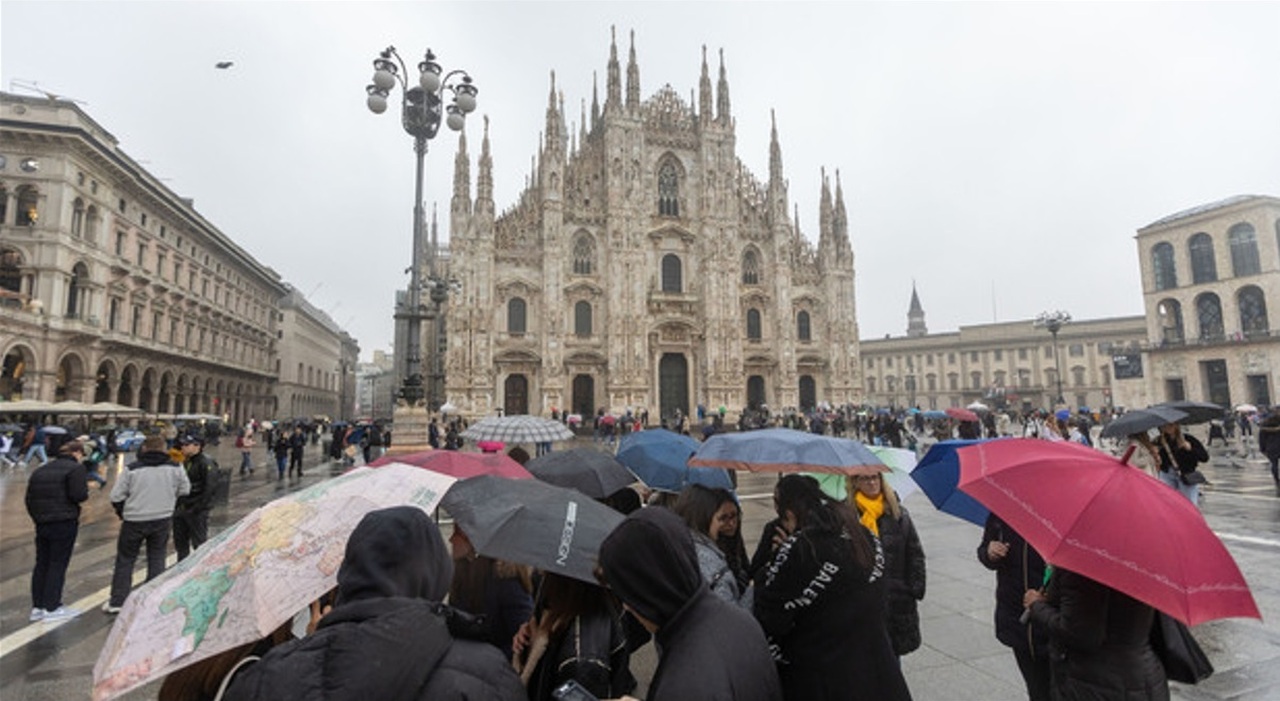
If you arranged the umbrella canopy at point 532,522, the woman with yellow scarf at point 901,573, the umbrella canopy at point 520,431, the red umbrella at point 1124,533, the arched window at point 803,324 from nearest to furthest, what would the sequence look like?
1. the red umbrella at point 1124,533
2. the umbrella canopy at point 532,522
3. the woman with yellow scarf at point 901,573
4. the umbrella canopy at point 520,431
5. the arched window at point 803,324

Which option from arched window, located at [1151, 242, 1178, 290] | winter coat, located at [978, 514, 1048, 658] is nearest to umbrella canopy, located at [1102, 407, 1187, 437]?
winter coat, located at [978, 514, 1048, 658]

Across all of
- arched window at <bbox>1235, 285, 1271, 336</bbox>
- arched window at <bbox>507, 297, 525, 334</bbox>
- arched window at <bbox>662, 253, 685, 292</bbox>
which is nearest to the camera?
arched window at <bbox>507, 297, 525, 334</bbox>

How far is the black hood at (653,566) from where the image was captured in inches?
66.5

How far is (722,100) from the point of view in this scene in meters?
→ 39.4

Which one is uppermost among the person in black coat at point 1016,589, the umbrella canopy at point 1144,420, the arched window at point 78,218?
the arched window at point 78,218

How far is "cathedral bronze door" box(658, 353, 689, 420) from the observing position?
1475 inches

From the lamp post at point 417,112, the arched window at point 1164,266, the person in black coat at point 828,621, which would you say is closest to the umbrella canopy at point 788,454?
the person in black coat at point 828,621

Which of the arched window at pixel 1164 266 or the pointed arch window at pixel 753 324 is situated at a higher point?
the arched window at pixel 1164 266

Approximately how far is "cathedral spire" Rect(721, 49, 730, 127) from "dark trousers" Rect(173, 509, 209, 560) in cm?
3768

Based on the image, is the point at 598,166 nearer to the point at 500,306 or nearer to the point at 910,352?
the point at 500,306

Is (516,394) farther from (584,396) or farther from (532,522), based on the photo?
(532,522)

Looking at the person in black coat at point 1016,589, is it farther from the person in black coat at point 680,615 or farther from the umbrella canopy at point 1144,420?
the umbrella canopy at point 1144,420

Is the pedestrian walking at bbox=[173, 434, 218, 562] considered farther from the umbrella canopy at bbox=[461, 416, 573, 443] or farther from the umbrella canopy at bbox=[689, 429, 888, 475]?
the umbrella canopy at bbox=[689, 429, 888, 475]

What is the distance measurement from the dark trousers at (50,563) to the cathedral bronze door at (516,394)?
28954mm
